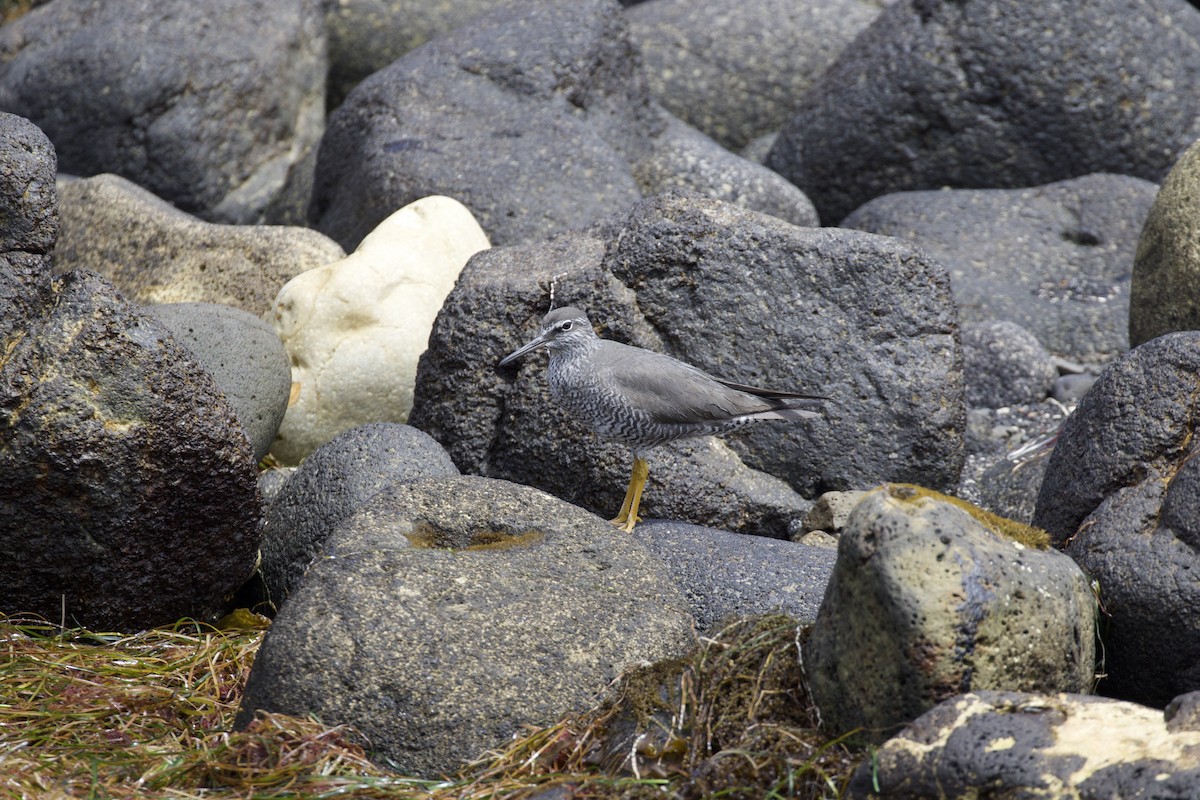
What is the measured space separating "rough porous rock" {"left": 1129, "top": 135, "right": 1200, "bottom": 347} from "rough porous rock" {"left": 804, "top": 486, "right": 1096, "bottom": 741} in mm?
3335

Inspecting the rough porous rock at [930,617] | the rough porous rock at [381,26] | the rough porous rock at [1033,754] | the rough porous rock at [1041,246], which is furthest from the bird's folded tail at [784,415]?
the rough porous rock at [381,26]

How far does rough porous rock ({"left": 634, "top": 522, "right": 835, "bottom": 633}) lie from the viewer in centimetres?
499

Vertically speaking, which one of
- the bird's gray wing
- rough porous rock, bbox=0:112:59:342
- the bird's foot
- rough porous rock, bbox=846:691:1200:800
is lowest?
the bird's foot

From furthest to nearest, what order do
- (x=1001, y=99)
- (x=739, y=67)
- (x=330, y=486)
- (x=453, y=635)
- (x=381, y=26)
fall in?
(x=381, y=26), (x=739, y=67), (x=1001, y=99), (x=330, y=486), (x=453, y=635)

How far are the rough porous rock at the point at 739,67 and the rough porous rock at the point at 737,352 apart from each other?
18.0ft

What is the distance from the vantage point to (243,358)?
21.0 feet

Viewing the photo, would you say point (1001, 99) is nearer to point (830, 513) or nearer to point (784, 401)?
point (784, 401)

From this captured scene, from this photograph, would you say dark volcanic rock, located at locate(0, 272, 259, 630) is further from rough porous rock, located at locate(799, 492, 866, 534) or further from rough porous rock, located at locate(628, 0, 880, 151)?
rough porous rock, located at locate(628, 0, 880, 151)

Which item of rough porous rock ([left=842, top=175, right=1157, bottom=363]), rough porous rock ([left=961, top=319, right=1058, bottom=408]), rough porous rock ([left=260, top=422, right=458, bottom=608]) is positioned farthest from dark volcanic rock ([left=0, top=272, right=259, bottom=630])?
rough porous rock ([left=842, top=175, right=1157, bottom=363])

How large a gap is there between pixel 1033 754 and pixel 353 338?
4.77m

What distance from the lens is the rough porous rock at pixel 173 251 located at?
7816 millimetres

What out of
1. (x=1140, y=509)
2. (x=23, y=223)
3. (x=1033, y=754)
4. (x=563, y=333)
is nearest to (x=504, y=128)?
(x=563, y=333)

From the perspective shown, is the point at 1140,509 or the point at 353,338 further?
the point at 353,338

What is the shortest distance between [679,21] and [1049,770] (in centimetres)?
989
